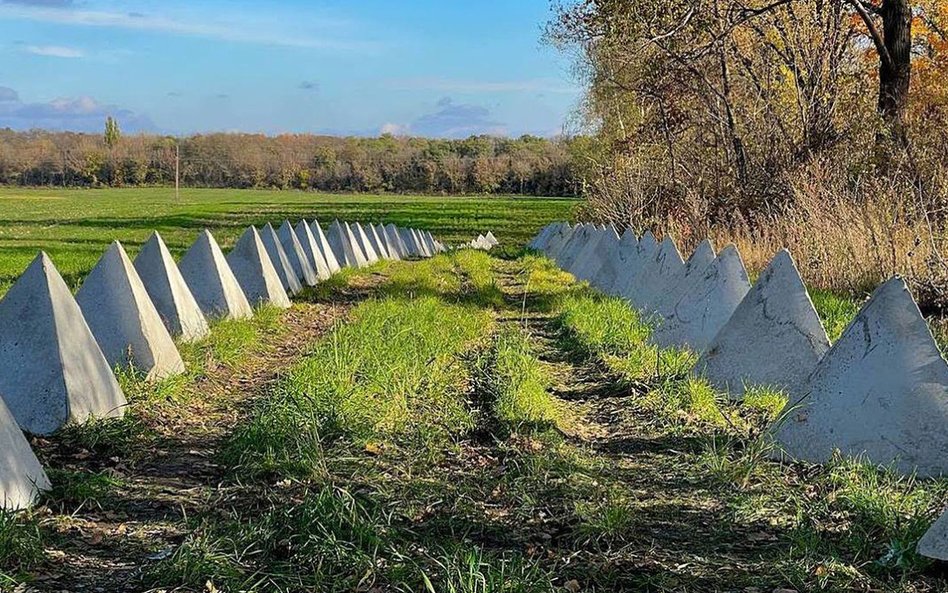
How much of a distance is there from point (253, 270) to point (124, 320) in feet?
14.1

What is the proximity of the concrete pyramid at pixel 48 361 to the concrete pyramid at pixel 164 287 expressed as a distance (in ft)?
7.46

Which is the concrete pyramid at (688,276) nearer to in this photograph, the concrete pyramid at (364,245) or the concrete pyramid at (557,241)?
the concrete pyramid at (364,245)

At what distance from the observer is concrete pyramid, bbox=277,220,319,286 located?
1359cm

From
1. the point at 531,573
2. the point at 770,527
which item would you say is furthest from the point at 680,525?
the point at 531,573

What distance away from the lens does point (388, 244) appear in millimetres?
23000

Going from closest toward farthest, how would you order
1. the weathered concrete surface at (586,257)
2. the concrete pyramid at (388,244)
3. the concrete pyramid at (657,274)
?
the concrete pyramid at (657,274) → the weathered concrete surface at (586,257) → the concrete pyramid at (388,244)

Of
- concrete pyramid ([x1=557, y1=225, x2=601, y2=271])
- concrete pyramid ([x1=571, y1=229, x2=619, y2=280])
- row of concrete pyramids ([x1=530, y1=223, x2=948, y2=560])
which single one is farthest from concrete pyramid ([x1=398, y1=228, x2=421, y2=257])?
row of concrete pyramids ([x1=530, y1=223, x2=948, y2=560])

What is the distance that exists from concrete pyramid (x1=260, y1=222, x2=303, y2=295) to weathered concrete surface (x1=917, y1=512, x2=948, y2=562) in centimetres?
985

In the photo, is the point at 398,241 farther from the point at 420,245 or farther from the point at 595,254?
the point at 595,254

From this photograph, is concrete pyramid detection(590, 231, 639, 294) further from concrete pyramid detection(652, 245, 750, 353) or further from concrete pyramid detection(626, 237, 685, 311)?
concrete pyramid detection(652, 245, 750, 353)

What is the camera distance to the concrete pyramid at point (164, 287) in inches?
311

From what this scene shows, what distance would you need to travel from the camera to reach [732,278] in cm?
774

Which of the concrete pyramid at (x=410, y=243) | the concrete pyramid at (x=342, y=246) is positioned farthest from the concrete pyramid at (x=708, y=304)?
the concrete pyramid at (x=410, y=243)

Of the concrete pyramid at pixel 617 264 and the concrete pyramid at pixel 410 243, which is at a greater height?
Result: the concrete pyramid at pixel 617 264
